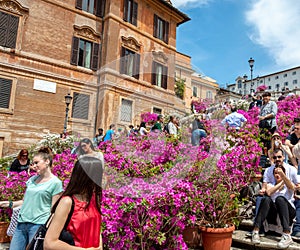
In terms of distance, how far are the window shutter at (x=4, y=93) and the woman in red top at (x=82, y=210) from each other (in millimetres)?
12981

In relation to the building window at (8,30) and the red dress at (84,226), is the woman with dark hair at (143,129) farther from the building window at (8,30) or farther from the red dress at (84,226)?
the building window at (8,30)

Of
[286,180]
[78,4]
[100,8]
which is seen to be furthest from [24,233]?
[100,8]

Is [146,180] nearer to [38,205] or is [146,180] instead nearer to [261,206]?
[38,205]

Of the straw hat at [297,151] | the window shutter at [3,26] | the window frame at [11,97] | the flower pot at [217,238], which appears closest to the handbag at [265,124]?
the straw hat at [297,151]

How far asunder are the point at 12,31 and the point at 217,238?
14397 mm

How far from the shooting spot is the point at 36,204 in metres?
2.79

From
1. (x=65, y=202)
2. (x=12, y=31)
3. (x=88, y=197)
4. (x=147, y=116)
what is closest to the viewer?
(x=65, y=202)

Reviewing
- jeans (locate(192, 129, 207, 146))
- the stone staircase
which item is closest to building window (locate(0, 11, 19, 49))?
jeans (locate(192, 129, 207, 146))

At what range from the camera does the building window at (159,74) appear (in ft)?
6.22

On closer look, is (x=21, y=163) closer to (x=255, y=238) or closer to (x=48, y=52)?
(x=255, y=238)

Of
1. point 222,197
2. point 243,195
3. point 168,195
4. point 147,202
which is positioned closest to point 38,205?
point 147,202

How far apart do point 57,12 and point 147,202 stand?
48.0 feet

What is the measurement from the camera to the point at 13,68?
13.0m

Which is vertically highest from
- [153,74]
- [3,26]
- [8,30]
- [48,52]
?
[3,26]
